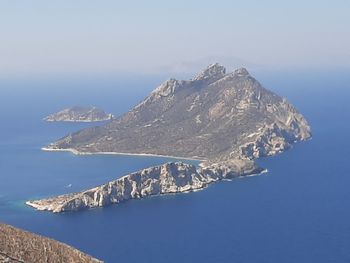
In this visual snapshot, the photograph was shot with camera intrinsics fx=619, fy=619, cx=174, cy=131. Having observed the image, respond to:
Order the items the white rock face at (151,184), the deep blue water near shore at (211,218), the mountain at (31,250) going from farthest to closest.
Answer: the white rock face at (151,184) < the deep blue water near shore at (211,218) < the mountain at (31,250)

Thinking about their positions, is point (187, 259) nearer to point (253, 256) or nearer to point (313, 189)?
point (253, 256)

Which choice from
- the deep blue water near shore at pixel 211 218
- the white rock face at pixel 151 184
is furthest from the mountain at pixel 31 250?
the white rock face at pixel 151 184

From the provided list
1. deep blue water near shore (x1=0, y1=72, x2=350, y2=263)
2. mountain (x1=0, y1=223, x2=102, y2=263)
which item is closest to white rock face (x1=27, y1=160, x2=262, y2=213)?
deep blue water near shore (x1=0, y1=72, x2=350, y2=263)

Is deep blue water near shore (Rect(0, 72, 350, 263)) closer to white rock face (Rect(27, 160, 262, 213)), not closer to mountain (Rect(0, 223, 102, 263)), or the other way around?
white rock face (Rect(27, 160, 262, 213))

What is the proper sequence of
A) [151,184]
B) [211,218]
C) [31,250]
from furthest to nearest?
[151,184]
[211,218]
[31,250]

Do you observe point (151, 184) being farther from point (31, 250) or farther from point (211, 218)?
point (31, 250)

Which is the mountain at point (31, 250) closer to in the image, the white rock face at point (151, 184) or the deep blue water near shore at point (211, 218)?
the deep blue water near shore at point (211, 218)

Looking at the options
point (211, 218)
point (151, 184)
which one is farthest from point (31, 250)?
point (151, 184)
